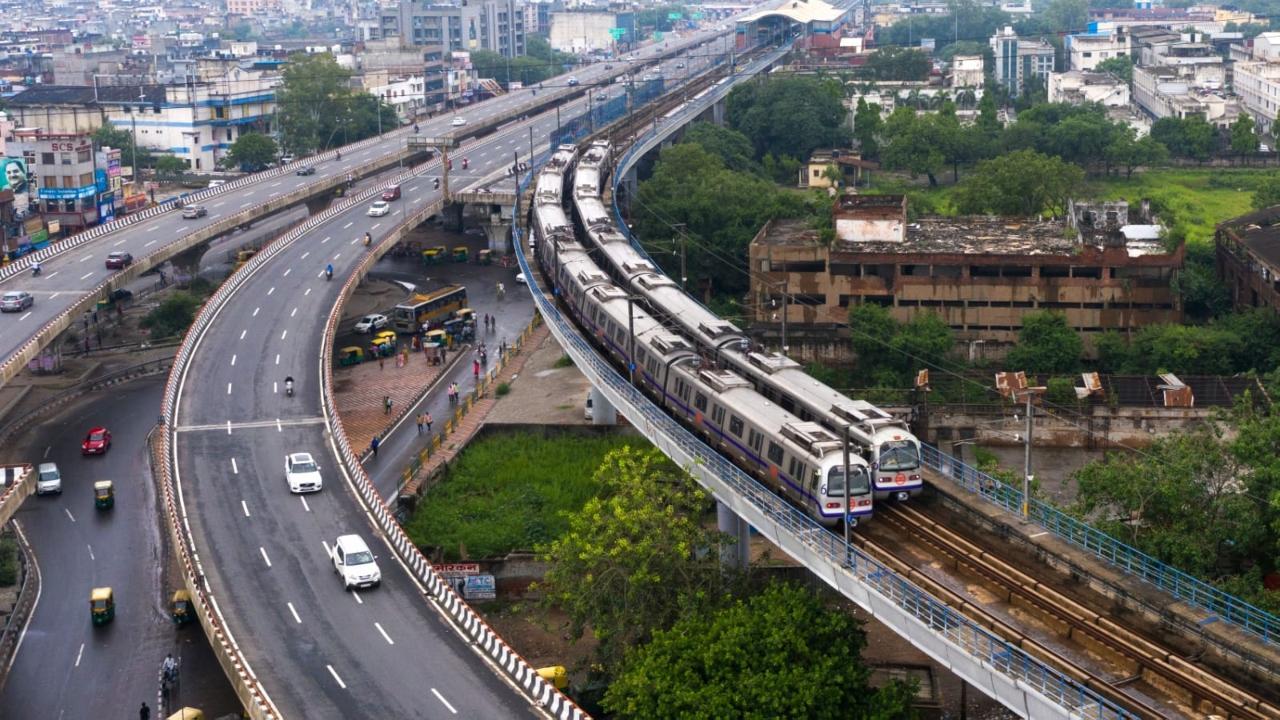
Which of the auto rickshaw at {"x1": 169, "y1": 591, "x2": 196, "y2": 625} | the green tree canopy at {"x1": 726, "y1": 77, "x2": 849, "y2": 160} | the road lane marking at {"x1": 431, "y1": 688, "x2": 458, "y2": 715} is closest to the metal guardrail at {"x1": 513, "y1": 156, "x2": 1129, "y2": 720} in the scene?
the road lane marking at {"x1": 431, "y1": 688, "x2": 458, "y2": 715}

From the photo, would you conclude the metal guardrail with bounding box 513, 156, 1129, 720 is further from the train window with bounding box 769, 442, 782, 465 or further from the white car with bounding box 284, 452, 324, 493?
the white car with bounding box 284, 452, 324, 493

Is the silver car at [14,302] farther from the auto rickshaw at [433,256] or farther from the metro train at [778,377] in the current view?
the auto rickshaw at [433,256]

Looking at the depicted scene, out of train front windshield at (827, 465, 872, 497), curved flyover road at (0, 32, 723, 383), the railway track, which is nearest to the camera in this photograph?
the railway track

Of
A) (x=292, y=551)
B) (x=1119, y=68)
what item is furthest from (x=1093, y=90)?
(x=292, y=551)

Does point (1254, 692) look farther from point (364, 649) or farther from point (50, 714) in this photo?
point (50, 714)

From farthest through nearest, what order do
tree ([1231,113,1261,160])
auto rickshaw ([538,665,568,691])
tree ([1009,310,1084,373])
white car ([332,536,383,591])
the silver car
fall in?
1. tree ([1231,113,1261,160])
2. tree ([1009,310,1084,373])
3. the silver car
4. white car ([332,536,383,591])
5. auto rickshaw ([538,665,568,691])

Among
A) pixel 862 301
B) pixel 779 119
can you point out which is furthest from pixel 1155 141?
pixel 862 301

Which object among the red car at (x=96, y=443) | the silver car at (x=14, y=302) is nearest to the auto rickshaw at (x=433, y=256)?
the silver car at (x=14, y=302)
